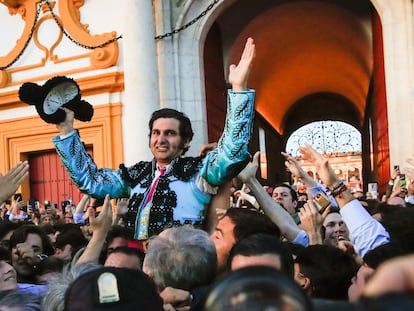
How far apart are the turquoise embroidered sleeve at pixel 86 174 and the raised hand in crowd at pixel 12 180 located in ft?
0.84

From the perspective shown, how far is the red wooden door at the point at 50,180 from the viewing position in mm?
11922

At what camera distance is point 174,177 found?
3.39 m

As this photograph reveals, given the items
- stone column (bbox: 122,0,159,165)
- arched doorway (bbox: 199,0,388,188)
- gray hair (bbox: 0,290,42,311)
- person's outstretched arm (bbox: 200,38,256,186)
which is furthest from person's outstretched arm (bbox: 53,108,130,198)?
arched doorway (bbox: 199,0,388,188)

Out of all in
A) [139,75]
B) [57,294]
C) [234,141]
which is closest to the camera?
[57,294]

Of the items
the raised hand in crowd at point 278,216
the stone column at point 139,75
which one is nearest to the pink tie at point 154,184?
the raised hand in crowd at point 278,216

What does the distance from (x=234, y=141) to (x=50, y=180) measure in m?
9.60

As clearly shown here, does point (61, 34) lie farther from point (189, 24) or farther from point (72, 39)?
point (189, 24)

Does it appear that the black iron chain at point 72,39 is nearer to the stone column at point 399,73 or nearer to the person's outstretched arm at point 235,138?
the stone column at point 399,73

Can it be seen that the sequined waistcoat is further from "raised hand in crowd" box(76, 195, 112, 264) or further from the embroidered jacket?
"raised hand in crowd" box(76, 195, 112, 264)

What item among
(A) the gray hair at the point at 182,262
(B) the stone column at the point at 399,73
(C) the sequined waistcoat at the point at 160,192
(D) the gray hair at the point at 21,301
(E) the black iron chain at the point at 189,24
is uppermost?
(E) the black iron chain at the point at 189,24

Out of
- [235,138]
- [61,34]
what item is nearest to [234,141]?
[235,138]

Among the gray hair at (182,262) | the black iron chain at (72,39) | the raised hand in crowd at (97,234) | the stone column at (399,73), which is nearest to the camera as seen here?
the gray hair at (182,262)

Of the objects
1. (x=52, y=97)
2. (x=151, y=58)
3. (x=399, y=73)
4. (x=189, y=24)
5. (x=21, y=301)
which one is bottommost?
(x=21, y=301)

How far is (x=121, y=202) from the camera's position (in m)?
3.85
